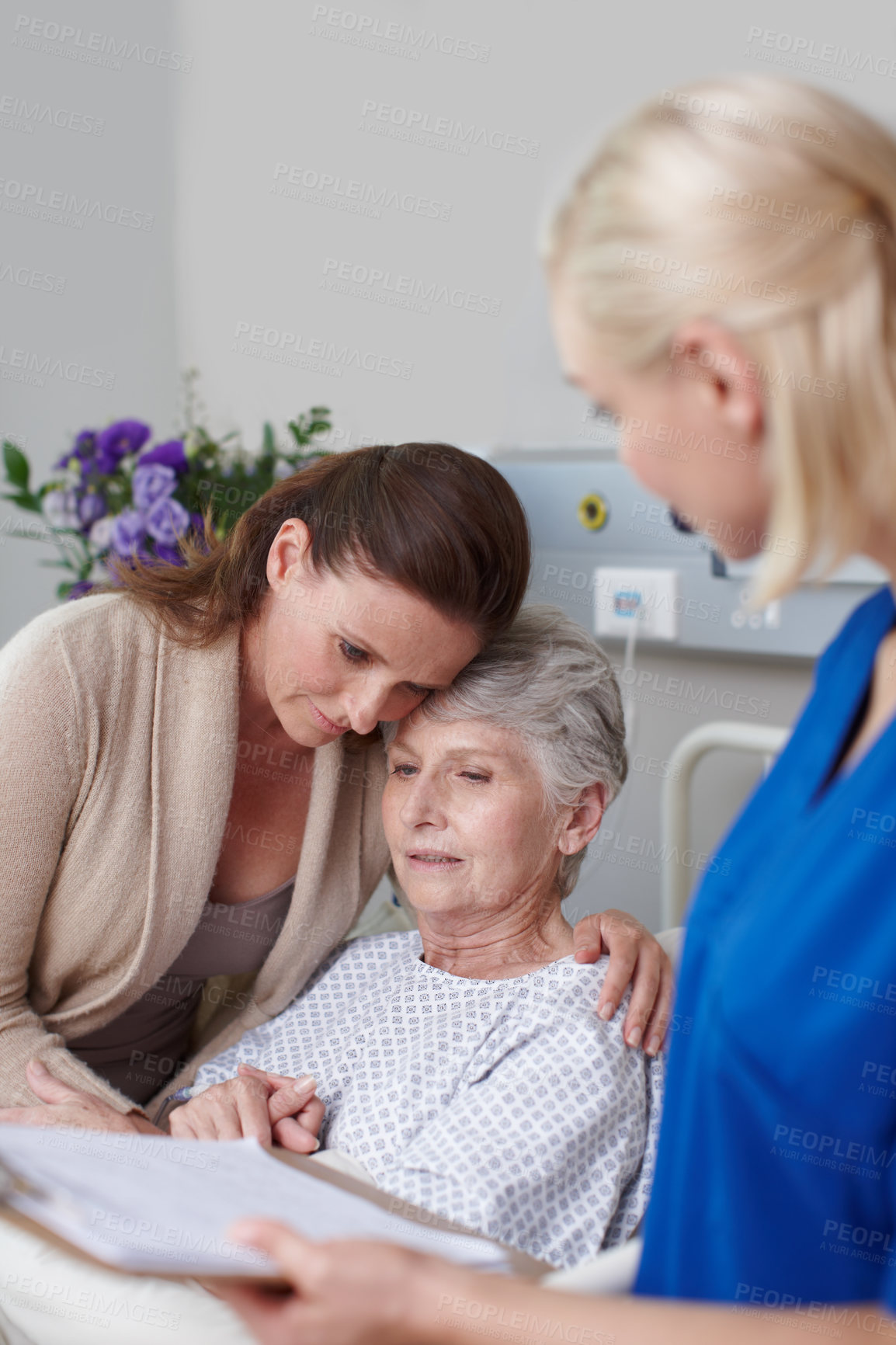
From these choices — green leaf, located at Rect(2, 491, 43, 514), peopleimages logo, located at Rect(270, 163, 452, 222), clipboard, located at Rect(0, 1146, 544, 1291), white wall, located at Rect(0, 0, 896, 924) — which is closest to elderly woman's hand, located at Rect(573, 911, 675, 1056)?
clipboard, located at Rect(0, 1146, 544, 1291)

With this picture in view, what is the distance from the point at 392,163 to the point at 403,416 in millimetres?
507

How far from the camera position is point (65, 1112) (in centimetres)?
121

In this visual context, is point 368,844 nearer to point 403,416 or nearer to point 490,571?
point 490,571

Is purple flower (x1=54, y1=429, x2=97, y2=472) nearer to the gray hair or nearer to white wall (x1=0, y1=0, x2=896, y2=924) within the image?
white wall (x1=0, y1=0, x2=896, y2=924)

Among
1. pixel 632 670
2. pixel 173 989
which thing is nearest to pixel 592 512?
pixel 632 670

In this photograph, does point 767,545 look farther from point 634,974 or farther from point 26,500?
point 26,500

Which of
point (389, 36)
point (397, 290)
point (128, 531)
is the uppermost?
point (389, 36)

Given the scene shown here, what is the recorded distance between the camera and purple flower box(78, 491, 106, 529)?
75.9 inches

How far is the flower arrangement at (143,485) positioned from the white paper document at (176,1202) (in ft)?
3.65

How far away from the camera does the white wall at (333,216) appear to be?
1.92 metres

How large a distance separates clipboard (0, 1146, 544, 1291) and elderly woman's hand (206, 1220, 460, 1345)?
0.07 ft

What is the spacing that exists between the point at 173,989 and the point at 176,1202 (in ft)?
2.83

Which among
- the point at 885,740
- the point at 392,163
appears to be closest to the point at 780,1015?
the point at 885,740

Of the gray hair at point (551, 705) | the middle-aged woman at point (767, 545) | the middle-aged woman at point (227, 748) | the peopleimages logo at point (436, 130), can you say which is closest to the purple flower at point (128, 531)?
the middle-aged woman at point (227, 748)
